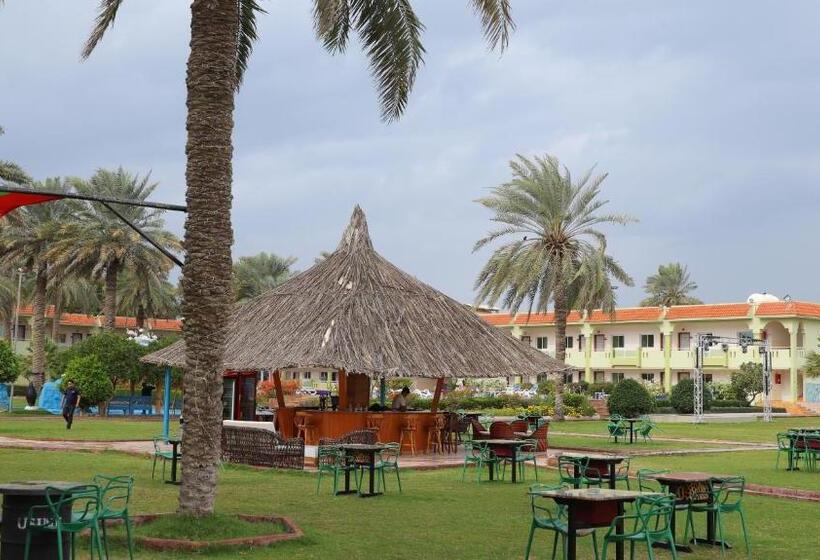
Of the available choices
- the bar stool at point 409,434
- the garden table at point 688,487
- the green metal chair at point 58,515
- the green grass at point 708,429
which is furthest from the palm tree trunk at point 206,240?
the green grass at point 708,429

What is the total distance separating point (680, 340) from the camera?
226 ft

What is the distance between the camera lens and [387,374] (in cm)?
2191

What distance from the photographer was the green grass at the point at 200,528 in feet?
35.6

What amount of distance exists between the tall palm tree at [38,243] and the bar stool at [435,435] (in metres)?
27.0

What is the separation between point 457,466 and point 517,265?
1995 centimetres

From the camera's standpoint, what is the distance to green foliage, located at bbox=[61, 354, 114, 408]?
39.3m

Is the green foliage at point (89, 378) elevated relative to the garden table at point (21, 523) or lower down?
elevated

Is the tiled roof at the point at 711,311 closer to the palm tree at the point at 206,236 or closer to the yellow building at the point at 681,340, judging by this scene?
the yellow building at the point at 681,340

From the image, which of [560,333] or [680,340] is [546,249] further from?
[680,340]

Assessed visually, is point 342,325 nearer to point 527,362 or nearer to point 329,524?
point 527,362

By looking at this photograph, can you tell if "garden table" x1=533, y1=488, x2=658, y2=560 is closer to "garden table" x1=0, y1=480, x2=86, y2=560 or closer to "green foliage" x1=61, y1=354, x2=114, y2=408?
"garden table" x1=0, y1=480, x2=86, y2=560

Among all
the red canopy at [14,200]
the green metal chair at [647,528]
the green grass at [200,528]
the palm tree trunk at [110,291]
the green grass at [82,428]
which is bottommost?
the green grass at [200,528]

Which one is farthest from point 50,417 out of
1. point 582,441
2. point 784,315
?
point 784,315

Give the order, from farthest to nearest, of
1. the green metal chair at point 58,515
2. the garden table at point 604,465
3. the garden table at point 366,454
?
the garden table at point 366,454
the garden table at point 604,465
the green metal chair at point 58,515
